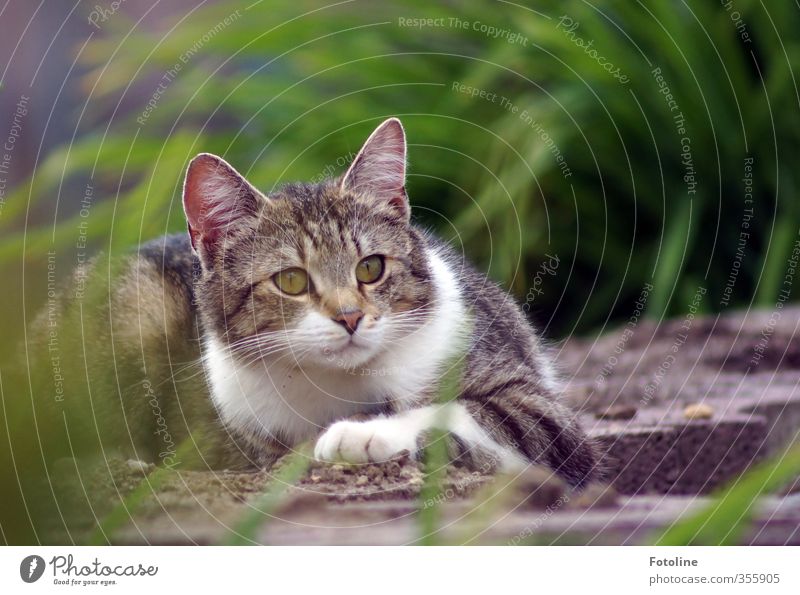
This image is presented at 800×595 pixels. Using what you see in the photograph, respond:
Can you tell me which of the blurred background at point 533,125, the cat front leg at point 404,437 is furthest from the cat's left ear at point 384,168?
the blurred background at point 533,125

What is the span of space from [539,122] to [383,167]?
1.99 ft

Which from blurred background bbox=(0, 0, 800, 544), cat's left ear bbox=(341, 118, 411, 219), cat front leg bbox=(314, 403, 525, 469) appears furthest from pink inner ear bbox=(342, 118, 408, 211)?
blurred background bbox=(0, 0, 800, 544)

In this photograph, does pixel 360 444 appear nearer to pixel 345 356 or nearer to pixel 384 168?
pixel 345 356

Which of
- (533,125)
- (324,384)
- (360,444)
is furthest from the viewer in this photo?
(533,125)

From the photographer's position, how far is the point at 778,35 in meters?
1.60

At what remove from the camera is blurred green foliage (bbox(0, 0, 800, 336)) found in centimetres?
148

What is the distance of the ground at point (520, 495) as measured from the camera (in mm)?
831

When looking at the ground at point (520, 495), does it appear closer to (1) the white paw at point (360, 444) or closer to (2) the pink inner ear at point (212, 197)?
(1) the white paw at point (360, 444)

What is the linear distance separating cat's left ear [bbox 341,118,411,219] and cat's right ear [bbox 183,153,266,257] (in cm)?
11

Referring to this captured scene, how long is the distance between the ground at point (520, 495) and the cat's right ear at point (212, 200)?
0.75 ft

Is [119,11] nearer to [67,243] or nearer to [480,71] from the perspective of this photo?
[67,243]

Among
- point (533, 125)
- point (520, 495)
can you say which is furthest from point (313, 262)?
point (533, 125)

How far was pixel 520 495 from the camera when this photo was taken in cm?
88

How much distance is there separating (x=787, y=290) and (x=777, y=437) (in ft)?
1.65
